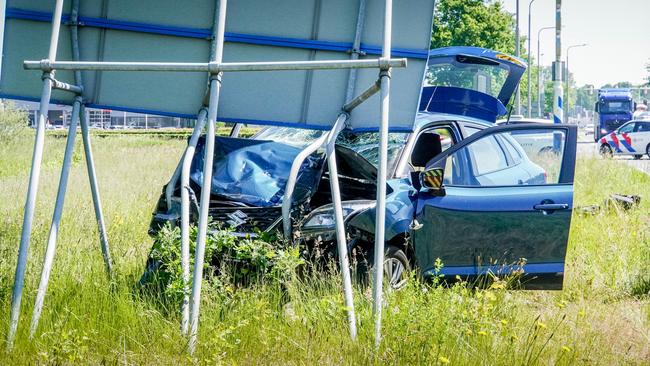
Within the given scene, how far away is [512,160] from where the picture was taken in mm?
7145

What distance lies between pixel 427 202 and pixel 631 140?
30.7 metres

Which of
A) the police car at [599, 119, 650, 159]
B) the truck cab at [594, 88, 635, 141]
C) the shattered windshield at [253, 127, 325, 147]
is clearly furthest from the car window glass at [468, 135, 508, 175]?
the truck cab at [594, 88, 635, 141]

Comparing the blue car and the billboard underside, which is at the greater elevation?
the billboard underside

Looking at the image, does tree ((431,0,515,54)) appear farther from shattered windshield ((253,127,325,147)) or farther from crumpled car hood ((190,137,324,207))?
crumpled car hood ((190,137,324,207))

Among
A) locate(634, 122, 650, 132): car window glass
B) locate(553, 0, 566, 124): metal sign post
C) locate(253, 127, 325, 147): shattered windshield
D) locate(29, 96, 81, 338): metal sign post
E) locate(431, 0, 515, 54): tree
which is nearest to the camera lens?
locate(29, 96, 81, 338): metal sign post

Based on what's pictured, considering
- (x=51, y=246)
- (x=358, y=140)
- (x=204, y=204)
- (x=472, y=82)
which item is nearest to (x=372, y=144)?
(x=358, y=140)

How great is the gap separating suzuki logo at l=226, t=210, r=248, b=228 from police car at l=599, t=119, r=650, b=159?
1197 inches

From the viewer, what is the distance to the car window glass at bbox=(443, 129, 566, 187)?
635 centimetres

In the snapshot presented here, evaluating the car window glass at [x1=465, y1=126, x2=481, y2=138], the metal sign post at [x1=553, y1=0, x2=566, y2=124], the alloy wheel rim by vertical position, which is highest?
the metal sign post at [x1=553, y1=0, x2=566, y2=124]

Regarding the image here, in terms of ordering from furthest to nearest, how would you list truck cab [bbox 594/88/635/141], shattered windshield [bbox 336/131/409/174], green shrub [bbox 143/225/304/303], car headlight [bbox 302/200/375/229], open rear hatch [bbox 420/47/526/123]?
truck cab [bbox 594/88/635/141] → open rear hatch [bbox 420/47/526/123] → shattered windshield [bbox 336/131/409/174] → car headlight [bbox 302/200/375/229] → green shrub [bbox 143/225/304/303]

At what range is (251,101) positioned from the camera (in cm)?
564

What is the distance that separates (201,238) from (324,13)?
6.55 feet

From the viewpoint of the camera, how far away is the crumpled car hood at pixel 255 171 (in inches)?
Result: 240

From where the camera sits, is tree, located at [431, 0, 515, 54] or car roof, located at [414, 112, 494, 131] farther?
tree, located at [431, 0, 515, 54]
